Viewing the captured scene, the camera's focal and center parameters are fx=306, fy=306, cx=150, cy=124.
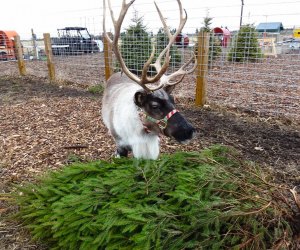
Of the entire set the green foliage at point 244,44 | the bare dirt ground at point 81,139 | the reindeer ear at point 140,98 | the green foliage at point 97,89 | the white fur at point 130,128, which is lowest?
the bare dirt ground at point 81,139

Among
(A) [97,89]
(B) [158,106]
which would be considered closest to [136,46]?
(A) [97,89]

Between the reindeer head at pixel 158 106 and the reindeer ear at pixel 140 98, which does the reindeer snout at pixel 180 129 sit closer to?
the reindeer head at pixel 158 106

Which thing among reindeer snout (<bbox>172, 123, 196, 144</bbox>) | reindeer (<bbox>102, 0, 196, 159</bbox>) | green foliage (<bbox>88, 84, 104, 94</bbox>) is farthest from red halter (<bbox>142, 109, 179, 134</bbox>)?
green foliage (<bbox>88, 84, 104, 94</bbox>)

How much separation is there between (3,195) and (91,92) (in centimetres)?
471

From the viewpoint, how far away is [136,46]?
25.2 ft

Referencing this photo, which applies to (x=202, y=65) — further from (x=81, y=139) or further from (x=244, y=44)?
(x=244, y=44)

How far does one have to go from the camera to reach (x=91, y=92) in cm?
739

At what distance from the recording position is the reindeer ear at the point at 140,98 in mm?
2652

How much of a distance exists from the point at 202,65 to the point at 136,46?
8.68 feet

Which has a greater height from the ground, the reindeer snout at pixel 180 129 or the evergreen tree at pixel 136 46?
the evergreen tree at pixel 136 46

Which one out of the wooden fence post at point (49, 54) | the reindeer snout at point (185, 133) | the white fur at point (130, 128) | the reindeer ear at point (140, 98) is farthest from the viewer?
the wooden fence post at point (49, 54)

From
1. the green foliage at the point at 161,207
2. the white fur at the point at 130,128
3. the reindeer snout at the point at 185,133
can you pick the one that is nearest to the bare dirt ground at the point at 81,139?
the green foliage at the point at 161,207

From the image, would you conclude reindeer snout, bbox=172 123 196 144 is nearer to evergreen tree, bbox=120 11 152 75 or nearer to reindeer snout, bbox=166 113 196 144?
reindeer snout, bbox=166 113 196 144

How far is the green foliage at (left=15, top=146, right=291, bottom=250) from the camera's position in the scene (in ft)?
5.79
